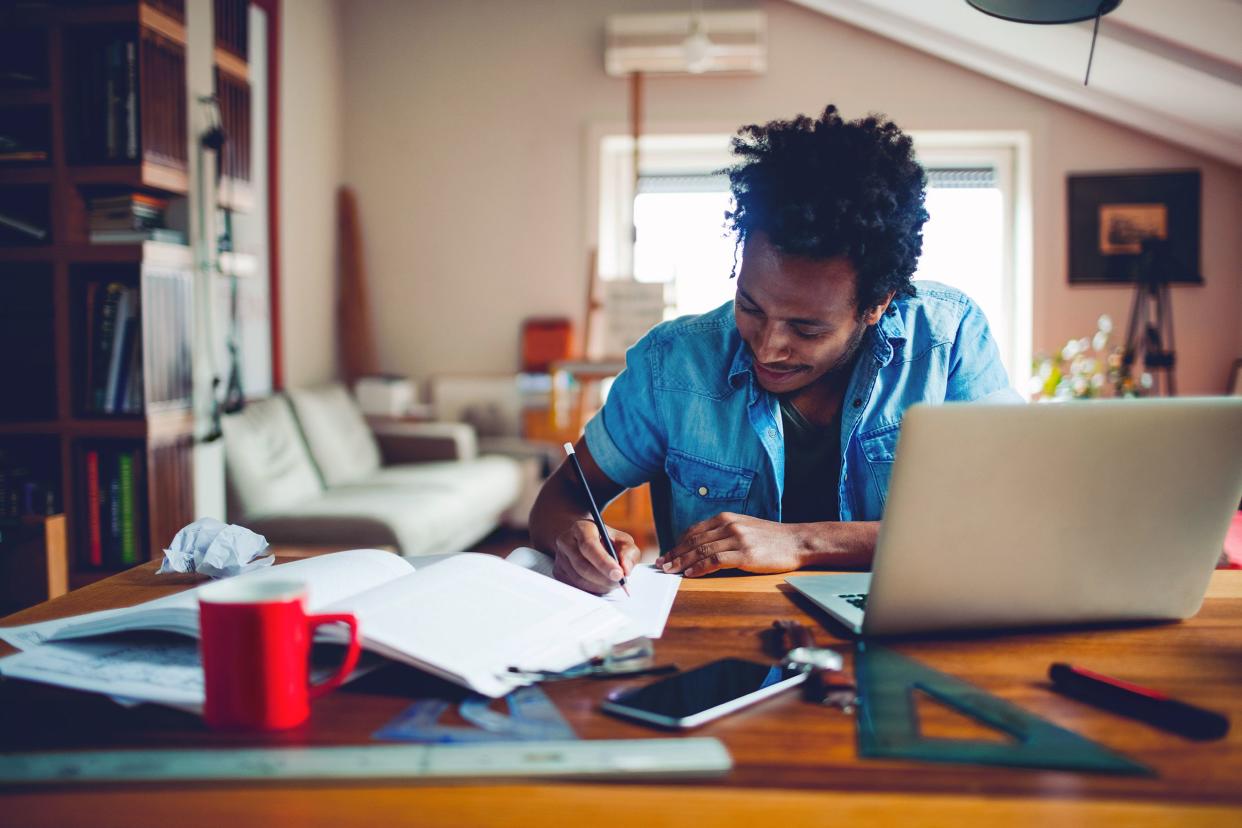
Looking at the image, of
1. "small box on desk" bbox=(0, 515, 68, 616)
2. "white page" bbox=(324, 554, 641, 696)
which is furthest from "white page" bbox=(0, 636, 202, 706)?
"small box on desk" bbox=(0, 515, 68, 616)

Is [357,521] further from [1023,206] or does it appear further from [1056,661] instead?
[1023,206]

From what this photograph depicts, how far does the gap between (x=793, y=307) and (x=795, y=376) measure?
0.43ft

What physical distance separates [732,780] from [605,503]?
1033 millimetres

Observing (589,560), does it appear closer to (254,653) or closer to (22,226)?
(254,653)

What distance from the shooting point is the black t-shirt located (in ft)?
4.94

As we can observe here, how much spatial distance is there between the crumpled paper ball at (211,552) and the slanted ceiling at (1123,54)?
11.5ft

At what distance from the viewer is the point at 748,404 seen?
148 centimetres

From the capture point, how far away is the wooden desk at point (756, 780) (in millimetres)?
561

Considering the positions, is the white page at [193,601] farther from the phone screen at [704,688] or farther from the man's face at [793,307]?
the man's face at [793,307]

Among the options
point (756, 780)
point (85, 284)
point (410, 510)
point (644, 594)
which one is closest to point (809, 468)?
point (644, 594)

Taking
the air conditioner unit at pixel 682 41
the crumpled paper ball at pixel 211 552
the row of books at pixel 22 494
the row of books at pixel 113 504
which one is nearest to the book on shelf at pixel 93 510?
the row of books at pixel 113 504

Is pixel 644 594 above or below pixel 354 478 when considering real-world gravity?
above

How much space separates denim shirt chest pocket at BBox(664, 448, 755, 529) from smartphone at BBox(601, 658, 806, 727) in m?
0.69

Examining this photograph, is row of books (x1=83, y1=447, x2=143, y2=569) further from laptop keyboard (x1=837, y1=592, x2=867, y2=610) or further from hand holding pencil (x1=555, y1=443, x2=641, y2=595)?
laptop keyboard (x1=837, y1=592, x2=867, y2=610)
